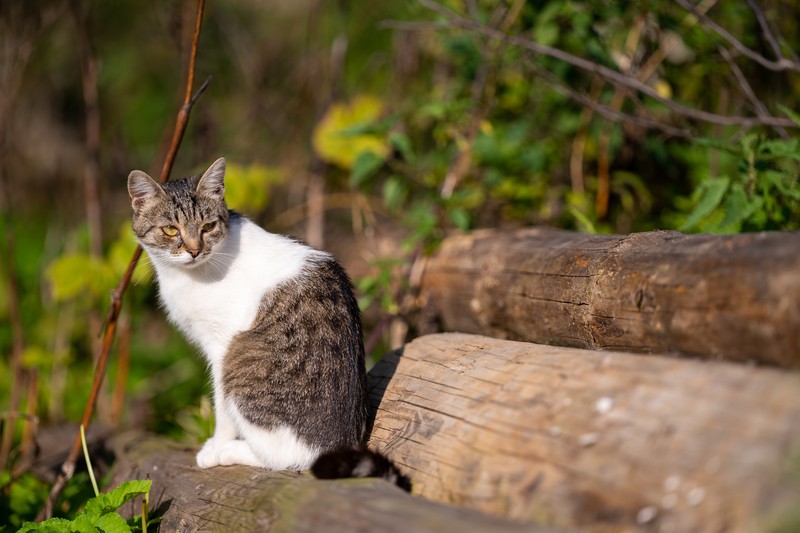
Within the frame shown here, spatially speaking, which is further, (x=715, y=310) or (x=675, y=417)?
(x=715, y=310)

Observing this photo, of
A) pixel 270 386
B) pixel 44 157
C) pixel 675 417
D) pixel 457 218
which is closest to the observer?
pixel 675 417

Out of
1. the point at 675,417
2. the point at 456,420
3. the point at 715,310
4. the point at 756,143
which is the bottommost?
the point at 456,420

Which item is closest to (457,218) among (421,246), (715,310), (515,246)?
(421,246)

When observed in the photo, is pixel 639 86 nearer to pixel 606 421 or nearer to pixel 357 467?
pixel 606 421

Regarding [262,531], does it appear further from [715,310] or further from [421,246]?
[421,246]

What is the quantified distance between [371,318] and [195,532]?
3418 mm

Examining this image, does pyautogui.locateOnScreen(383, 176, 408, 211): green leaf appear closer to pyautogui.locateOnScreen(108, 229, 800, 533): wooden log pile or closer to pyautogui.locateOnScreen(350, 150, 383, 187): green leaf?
pyautogui.locateOnScreen(350, 150, 383, 187): green leaf

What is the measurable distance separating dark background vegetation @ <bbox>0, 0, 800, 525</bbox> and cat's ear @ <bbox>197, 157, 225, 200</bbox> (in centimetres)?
67

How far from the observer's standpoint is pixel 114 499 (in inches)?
105

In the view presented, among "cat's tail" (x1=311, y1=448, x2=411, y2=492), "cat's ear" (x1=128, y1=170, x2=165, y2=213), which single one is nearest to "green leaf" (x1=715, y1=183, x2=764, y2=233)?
"cat's tail" (x1=311, y1=448, x2=411, y2=492)

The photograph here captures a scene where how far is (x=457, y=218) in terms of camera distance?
434 centimetres

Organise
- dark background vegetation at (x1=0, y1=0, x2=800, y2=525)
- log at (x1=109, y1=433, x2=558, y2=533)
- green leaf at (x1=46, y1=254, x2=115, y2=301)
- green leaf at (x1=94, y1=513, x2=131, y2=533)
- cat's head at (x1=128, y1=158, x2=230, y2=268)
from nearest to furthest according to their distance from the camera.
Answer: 1. log at (x1=109, y1=433, x2=558, y2=533)
2. green leaf at (x1=94, y1=513, x2=131, y2=533)
3. cat's head at (x1=128, y1=158, x2=230, y2=268)
4. dark background vegetation at (x1=0, y1=0, x2=800, y2=525)
5. green leaf at (x1=46, y1=254, x2=115, y2=301)

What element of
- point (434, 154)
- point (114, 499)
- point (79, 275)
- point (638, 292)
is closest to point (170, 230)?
point (114, 499)

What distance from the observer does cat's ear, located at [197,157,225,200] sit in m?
3.37
